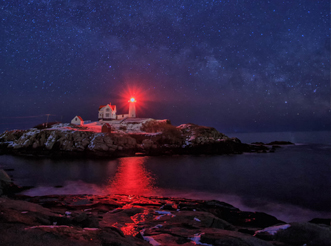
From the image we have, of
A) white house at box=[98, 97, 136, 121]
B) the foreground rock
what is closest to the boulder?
the foreground rock

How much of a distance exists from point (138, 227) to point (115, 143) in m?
45.1

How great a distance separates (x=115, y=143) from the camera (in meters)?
51.5

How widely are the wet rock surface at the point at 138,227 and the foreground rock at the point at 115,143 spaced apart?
38070 mm

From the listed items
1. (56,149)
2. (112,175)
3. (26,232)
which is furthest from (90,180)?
(56,149)

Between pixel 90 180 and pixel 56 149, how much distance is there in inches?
1261

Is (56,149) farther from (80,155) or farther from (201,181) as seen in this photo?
(201,181)

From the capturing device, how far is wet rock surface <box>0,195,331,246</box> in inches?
186

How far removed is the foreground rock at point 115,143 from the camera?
49.2m

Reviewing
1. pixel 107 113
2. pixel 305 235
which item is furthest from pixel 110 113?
pixel 305 235

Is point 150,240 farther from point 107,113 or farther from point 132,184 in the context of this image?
point 107,113

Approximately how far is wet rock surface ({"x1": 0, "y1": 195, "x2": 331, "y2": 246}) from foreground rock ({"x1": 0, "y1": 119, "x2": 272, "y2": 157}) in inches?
1499

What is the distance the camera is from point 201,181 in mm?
25250

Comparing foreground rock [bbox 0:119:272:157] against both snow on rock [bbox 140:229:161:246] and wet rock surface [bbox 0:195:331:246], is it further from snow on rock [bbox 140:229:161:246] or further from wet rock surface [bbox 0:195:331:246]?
snow on rock [bbox 140:229:161:246]

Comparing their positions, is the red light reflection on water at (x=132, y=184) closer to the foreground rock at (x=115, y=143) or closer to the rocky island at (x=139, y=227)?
the rocky island at (x=139, y=227)
